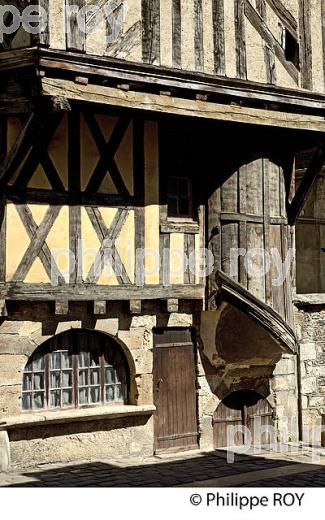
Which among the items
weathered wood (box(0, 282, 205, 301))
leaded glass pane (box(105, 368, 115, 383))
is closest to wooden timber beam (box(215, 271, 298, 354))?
weathered wood (box(0, 282, 205, 301))

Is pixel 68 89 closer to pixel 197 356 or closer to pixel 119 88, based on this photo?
pixel 119 88

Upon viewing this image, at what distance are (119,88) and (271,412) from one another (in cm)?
522

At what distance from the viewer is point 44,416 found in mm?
9070

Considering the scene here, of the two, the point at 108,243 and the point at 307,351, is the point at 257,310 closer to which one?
the point at 307,351

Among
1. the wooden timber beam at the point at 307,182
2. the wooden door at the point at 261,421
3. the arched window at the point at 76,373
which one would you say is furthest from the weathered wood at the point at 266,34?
the wooden door at the point at 261,421

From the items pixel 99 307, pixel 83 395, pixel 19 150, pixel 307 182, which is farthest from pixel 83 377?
pixel 307 182

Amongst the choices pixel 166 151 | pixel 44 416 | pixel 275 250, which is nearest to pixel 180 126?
pixel 166 151

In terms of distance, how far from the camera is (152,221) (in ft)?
32.4

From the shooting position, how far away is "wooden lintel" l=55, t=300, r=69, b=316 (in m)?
9.11

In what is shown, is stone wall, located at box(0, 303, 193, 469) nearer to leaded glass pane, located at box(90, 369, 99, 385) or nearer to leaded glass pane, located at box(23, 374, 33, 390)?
leaded glass pane, located at box(23, 374, 33, 390)

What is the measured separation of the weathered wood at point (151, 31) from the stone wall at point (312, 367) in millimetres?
4508

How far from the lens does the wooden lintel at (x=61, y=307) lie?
9.11 metres

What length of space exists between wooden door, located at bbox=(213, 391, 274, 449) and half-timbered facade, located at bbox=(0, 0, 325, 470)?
0.08 feet

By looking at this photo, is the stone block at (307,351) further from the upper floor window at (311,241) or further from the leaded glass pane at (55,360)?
the leaded glass pane at (55,360)
